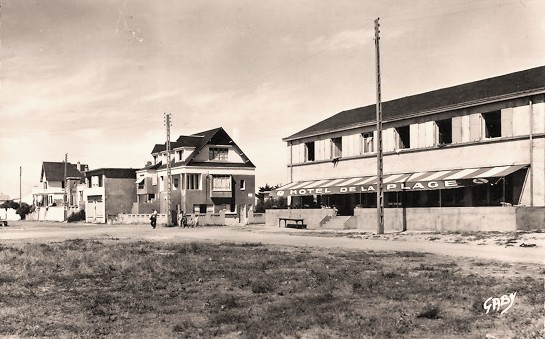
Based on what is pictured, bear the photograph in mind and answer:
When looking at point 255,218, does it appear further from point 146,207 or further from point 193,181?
point 146,207

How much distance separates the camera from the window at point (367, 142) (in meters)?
41.7

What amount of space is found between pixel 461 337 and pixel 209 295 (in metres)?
4.83

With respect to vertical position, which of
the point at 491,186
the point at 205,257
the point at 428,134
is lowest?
the point at 205,257

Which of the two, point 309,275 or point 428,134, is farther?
point 428,134

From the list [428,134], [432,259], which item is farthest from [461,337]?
[428,134]

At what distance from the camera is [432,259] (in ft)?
52.1

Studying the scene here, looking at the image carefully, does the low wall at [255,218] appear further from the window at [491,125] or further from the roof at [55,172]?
the roof at [55,172]

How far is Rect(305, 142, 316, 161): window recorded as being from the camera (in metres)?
47.9

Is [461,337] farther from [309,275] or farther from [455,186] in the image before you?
[455,186]

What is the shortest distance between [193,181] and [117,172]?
14660 millimetres

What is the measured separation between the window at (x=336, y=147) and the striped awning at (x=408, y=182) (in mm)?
2155

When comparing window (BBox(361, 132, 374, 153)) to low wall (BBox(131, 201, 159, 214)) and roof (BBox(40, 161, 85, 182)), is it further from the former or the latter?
roof (BBox(40, 161, 85, 182))

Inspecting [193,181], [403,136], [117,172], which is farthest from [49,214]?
[403,136]

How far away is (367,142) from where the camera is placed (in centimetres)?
4191
